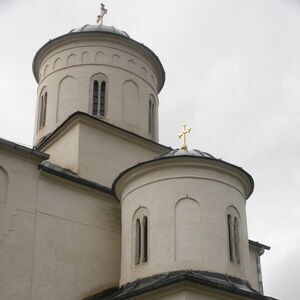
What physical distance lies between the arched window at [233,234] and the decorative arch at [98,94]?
6.26 meters

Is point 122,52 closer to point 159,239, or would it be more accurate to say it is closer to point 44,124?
point 44,124

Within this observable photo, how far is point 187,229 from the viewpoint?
15727 mm

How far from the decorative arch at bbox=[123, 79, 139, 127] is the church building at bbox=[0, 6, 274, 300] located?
1354 mm

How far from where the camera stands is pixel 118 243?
17500mm

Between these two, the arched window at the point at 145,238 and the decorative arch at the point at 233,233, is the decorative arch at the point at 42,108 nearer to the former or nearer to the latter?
the arched window at the point at 145,238

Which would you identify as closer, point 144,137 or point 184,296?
point 184,296

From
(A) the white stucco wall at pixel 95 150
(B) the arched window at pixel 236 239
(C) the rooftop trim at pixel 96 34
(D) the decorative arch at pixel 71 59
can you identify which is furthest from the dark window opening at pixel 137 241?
(C) the rooftop trim at pixel 96 34

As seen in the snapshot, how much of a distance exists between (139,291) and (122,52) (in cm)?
1010

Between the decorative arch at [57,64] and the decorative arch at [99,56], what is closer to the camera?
the decorative arch at [99,56]

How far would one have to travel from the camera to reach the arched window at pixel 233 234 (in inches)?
631

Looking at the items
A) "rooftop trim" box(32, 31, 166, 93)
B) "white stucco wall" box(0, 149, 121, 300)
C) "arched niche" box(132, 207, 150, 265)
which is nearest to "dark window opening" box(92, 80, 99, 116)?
"rooftop trim" box(32, 31, 166, 93)

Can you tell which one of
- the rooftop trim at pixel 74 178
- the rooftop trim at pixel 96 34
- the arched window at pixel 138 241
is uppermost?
the rooftop trim at pixel 96 34

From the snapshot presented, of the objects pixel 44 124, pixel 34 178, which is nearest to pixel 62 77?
pixel 44 124

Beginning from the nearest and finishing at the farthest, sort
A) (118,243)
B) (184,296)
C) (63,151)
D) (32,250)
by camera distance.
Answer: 1. (184,296)
2. (32,250)
3. (118,243)
4. (63,151)
